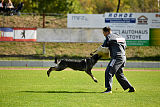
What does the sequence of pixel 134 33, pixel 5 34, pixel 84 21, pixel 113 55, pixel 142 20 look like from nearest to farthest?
pixel 113 55
pixel 5 34
pixel 134 33
pixel 142 20
pixel 84 21

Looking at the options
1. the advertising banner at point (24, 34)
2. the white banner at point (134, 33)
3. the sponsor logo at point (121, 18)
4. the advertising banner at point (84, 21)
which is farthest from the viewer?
the advertising banner at point (84, 21)

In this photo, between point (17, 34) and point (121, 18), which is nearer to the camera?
point (17, 34)

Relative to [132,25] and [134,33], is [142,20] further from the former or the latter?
[134,33]

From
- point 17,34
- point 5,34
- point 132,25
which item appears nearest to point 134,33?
point 132,25

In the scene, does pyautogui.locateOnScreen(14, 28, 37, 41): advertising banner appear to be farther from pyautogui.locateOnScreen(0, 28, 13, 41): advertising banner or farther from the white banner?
the white banner

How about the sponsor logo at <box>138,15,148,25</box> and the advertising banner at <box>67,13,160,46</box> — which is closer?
the advertising banner at <box>67,13,160,46</box>

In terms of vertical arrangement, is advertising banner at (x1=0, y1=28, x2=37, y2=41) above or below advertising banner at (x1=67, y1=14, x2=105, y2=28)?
below

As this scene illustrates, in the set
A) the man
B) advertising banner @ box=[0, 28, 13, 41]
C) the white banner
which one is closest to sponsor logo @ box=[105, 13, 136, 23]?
the white banner

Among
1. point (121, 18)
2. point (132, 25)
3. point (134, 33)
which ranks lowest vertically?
point (134, 33)

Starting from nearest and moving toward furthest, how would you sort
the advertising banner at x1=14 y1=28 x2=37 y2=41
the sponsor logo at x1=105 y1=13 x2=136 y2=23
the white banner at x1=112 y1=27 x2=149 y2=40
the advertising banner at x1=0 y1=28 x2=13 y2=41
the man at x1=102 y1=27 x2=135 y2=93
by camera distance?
the man at x1=102 y1=27 x2=135 y2=93, the advertising banner at x1=0 y1=28 x2=13 y2=41, the advertising banner at x1=14 y1=28 x2=37 y2=41, the white banner at x1=112 y1=27 x2=149 y2=40, the sponsor logo at x1=105 y1=13 x2=136 y2=23

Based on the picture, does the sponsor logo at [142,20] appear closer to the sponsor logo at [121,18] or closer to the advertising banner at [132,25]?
the advertising banner at [132,25]

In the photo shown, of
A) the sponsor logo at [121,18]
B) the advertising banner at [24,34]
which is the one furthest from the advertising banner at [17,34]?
the sponsor logo at [121,18]

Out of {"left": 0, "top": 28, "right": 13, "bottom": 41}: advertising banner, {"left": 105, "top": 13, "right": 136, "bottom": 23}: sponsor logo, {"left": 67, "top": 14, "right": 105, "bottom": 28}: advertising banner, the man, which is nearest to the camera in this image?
the man

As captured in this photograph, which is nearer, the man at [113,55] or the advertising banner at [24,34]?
the man at [113,55]
